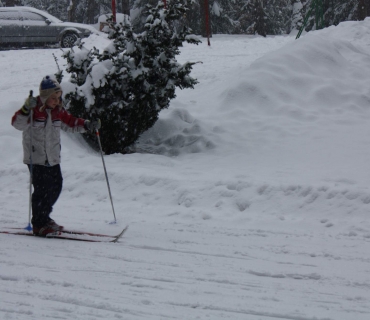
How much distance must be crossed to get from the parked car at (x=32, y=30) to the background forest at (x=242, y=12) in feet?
16.6

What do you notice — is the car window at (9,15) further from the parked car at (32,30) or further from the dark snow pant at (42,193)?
the dark snow pant at (42,193)

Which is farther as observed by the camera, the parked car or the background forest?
the background forest

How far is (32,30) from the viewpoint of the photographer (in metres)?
19.8

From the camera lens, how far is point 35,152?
5.47 meters

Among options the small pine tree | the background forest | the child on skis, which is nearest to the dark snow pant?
the child on skis

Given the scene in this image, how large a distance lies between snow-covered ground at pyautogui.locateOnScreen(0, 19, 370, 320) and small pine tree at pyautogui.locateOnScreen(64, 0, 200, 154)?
0.57 meters

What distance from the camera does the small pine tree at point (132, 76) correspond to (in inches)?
337

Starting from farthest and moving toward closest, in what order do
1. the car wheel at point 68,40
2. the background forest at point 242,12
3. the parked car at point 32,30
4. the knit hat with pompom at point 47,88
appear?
the background forest at point 242,12 → the car wheel at point 68,40 → the parked car at point 32,30 → the knit hat with pompom at point 47,88

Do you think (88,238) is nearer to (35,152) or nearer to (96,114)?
(35,152)

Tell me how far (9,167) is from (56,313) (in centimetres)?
467

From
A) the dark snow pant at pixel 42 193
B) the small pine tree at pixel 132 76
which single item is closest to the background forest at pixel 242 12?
the small pine tree at pixel 132 76

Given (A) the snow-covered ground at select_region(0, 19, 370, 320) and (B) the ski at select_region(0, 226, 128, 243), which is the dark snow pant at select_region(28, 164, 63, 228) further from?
(A) the snow-covered ground at select_region(0, 19, 370, 320)

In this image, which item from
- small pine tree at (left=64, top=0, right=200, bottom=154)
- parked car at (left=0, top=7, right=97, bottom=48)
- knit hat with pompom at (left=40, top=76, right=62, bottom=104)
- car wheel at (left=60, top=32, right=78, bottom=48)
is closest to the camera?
knit hat with pompom at (left=40, top=76, right=62, bottom=104)

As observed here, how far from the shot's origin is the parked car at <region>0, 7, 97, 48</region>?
1973 centimetres
